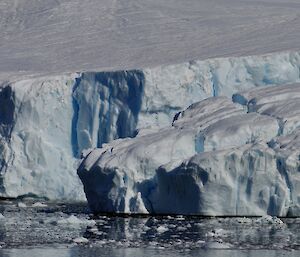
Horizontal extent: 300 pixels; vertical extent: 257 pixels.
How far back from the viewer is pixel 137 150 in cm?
1777

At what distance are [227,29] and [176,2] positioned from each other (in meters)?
3.67

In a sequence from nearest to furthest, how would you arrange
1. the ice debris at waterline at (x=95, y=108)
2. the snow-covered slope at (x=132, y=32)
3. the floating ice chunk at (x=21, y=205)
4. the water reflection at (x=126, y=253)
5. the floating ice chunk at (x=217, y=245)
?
1. the water reflection at (x=126, y=253)
2. the floating ice chunk at (x=217, y=245)
3. the floating ice chunk at (x=21, y=205)
4. the ice debris at waterline at (x=95, y=108)
5. the snow-covered slope at (x=132, y=32)

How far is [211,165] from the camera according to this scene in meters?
17.1

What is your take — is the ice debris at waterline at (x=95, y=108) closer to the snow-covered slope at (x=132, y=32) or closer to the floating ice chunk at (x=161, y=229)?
the snow-covered slope at (x=132, y=32)

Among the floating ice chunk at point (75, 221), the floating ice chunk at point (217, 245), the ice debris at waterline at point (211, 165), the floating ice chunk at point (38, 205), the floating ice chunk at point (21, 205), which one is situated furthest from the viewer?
the floating ice chunk at point (38, 205)

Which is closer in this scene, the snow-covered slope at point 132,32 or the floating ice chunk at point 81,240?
the floating ice chunk at point 81,240

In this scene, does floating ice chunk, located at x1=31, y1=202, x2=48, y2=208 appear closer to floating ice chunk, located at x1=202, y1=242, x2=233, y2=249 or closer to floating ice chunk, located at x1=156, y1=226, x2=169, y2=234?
floating ice chunk, located at x1=156, y1=226, x2=169, y2=234

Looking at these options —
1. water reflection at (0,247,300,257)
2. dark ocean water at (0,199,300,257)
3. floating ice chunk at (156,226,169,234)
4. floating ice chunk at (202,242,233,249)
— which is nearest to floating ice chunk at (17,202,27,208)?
dark ocean water at (0,199,300,257)

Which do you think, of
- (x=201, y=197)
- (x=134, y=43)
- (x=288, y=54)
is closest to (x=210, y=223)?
(x=201, y=197)

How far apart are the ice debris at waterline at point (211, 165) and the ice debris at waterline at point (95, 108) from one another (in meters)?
1.47

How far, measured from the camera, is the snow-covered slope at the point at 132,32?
2242 cm

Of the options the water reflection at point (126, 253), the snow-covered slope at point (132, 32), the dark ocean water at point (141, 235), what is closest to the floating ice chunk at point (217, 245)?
the dark ocean water at point (141, 235)

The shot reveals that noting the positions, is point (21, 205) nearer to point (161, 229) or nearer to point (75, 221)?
point (75, 221)

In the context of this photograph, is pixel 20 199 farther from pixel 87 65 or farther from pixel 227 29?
pixel 227 29
